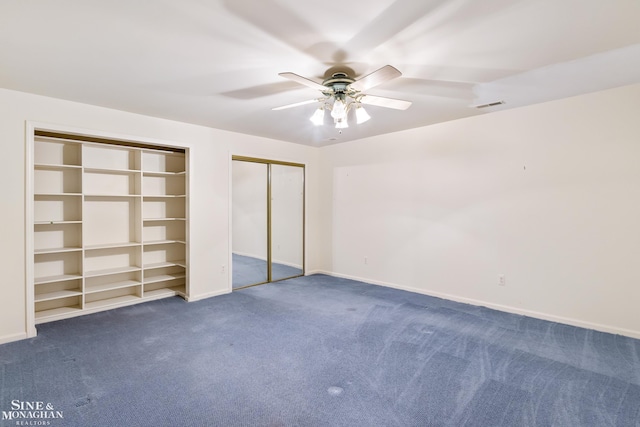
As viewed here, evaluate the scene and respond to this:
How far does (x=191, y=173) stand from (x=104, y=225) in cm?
131

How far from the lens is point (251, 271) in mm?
5297

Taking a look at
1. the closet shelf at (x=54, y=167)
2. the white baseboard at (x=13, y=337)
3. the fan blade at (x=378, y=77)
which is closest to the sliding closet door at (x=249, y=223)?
the closet shelf at (x=54, y=167)

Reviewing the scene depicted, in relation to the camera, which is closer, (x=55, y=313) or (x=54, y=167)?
(x=55, y=313)

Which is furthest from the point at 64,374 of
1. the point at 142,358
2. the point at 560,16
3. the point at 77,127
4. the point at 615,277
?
the point at 615,277

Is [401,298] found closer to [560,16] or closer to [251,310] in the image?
[251,310]

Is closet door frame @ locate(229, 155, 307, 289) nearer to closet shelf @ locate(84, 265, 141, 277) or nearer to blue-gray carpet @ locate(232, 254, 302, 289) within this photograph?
blue-gray carpet @ locate(232, 254, 302, 289)

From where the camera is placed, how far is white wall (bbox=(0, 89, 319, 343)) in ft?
10.00

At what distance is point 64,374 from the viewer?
243 cm

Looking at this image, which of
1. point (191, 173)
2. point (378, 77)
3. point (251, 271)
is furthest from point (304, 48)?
point (251, 271)

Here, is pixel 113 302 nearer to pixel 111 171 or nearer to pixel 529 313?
pixel 111 171

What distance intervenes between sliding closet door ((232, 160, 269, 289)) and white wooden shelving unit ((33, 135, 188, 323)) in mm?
792

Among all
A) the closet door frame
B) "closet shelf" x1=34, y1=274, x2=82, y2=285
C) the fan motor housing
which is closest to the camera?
the fan motor housing

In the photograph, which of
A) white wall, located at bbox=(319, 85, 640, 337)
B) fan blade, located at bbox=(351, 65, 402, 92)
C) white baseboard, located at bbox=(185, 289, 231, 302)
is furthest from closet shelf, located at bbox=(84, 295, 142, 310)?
fan blade, located at bbox=(351, 65, 402, 92)

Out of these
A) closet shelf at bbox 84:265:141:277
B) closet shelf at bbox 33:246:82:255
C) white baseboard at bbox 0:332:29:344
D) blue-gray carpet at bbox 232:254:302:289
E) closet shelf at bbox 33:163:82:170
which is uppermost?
closet shelf at bbox 33:163:82:170
